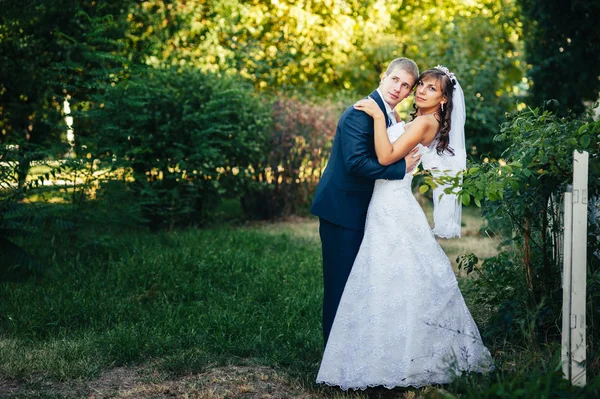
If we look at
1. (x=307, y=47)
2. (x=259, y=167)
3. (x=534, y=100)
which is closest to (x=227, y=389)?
→ (x=259, y=167)

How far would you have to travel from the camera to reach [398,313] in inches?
161

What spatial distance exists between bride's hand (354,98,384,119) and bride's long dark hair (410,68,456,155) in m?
0.37

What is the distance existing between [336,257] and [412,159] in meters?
0.80

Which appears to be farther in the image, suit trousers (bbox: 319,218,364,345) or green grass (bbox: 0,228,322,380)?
green grass (bbox: 0,228,322,380)

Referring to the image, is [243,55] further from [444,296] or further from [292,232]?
[444,296]

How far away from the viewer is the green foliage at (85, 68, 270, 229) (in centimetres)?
998

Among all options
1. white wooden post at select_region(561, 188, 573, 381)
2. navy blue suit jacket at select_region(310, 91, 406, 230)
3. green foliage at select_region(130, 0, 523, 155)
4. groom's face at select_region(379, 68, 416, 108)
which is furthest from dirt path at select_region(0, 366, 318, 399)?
green foliage at select_region(130, 0, 523, 155)

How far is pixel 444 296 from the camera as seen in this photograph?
13.7 feet

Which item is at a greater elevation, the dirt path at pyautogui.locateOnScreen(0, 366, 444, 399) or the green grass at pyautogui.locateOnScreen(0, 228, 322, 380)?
the green grass at pyautogui.locateOnScreen(0, 228, 322, 380)

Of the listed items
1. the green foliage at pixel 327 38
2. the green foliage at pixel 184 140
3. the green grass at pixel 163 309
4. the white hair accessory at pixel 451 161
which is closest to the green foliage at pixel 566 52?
the green foliage at pixel 327 38

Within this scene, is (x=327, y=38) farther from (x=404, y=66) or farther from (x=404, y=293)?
(x=404, y=293)

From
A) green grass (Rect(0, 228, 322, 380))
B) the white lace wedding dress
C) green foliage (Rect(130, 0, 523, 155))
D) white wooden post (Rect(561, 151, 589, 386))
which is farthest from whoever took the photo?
green foliage (Rect(130, 0, 523, 155))

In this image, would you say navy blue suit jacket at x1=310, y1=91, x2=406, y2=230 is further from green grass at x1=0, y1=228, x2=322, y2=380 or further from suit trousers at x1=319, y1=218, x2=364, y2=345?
green grass at x1=0, y1=228, x2=322, y2=380

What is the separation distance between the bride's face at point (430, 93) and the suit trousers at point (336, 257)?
3.03 ft
